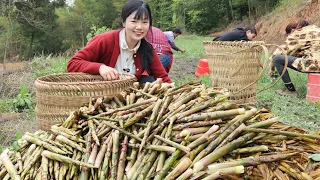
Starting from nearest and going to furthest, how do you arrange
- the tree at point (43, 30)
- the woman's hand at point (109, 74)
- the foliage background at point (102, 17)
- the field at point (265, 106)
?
the woman's hand at point (109, 74) → the field at point (265, 106) → the foliage background at point (102, 17) → the tree at point (43, 30)

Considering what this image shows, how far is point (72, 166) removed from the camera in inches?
48.8

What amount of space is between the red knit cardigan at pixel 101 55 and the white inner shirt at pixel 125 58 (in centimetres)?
3

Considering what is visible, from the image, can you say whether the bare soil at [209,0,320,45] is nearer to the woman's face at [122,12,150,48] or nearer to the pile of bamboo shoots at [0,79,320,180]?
the woman's face at [122,12,150,48]

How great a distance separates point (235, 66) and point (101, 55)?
83.6 inches

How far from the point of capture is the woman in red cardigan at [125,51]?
92.4 inches

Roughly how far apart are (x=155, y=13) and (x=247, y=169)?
34.5 metres

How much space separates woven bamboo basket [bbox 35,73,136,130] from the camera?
1.98 metres

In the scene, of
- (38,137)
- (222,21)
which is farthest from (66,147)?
(222,21)

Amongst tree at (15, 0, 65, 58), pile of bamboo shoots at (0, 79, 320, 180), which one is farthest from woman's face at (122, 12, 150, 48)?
tree at (15, 0, 65, 58)

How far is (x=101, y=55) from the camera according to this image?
257 centimetres

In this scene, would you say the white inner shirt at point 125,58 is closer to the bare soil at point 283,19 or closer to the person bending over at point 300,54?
the person bending over at point 300,54

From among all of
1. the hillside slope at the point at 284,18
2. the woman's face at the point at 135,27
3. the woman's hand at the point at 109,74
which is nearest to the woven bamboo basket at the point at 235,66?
the woman's face at the point at 135,27

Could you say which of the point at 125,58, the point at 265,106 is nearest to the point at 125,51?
the point at 125,58

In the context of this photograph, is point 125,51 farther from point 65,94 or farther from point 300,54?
point 300,54
